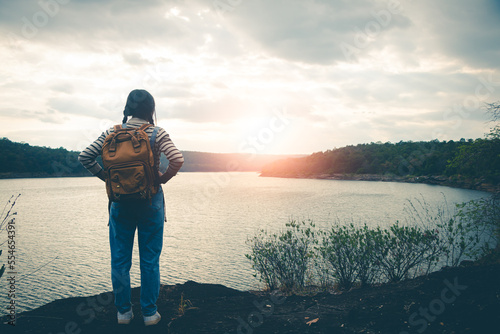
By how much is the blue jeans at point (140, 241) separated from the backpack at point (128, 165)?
0.23 metres

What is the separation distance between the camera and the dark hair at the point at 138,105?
3945 millimetres

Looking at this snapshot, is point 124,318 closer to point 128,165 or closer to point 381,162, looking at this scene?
point 128,165

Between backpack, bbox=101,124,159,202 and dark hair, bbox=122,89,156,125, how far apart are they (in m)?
0.38

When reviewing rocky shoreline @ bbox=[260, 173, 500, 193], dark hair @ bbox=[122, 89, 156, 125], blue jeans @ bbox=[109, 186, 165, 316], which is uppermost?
dark hair @ bbox=[122, 89, 156, 125]

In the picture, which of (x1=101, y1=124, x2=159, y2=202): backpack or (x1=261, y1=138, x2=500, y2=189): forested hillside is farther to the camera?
(x1=261, y1=138, x2=500, y2=189): forested hillside

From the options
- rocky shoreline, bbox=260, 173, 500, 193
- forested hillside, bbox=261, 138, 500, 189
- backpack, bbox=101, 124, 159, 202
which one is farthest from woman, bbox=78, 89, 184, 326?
forested hillside, bbox=261, 138, 500, 189

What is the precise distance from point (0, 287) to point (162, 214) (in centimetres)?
907

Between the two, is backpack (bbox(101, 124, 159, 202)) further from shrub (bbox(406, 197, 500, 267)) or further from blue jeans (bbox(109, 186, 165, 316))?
shrub (bbox(406, 197, 500, 267))

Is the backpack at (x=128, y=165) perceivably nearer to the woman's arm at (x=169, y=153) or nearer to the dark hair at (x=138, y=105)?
the woman's arm at (x=169, y=153)

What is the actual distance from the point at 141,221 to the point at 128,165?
71 cm

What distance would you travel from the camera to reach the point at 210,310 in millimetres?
4805

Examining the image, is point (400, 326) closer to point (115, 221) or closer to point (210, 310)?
point (210, 310)

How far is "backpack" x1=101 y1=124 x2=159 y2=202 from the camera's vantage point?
11.8ft

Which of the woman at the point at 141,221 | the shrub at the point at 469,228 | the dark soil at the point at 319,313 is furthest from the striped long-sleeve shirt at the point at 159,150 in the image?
the shrub at the point at 469,228
